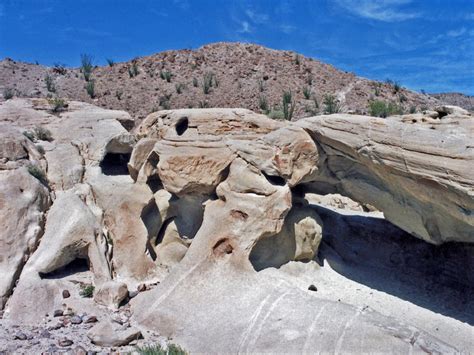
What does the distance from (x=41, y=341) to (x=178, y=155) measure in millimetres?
3716

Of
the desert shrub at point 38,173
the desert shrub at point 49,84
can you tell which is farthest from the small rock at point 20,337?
the desert shrub at point 49,84

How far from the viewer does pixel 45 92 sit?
23.0m

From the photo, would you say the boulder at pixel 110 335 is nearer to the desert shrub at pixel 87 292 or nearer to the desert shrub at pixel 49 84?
the desert shrub at pixel 87 292

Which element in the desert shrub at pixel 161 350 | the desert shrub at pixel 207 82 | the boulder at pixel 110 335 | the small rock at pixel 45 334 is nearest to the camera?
the desert shrub at pixel 161 350

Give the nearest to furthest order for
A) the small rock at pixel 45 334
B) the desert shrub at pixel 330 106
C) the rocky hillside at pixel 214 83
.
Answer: the small rock at pixel 45 334 < the desert shrub at pixel 330 106 < the rocky hillside at pixel 214 83

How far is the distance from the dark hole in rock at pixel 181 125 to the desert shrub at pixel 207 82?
51.0 feet

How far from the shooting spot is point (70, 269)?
854cm

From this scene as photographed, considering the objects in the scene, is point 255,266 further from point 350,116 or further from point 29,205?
point 29,205

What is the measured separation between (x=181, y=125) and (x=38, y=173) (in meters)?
2.99

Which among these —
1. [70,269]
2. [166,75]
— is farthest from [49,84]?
[70,269]

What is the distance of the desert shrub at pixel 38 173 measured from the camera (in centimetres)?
906

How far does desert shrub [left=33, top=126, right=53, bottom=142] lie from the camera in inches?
420

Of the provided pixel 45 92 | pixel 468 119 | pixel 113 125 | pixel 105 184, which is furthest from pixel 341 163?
pixel 45 92

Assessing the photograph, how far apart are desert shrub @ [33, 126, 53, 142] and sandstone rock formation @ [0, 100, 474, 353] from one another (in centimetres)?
55
